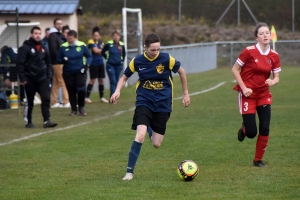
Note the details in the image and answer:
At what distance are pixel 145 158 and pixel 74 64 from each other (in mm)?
6611

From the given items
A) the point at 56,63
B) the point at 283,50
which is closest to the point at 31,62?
the point at 56,63

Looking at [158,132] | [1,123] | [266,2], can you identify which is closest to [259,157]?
[158,132]

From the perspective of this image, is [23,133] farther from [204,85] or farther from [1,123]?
[204,85]

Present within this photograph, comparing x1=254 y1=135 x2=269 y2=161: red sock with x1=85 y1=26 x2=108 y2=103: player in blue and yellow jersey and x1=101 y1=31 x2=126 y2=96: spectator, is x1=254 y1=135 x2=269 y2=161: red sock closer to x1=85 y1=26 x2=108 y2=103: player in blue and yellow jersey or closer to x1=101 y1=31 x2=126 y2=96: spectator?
x1=101 y1=31 x2=126 y2=96: spectator

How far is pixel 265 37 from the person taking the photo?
886 centimetres

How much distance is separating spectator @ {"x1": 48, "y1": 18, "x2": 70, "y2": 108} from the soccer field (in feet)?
3.74

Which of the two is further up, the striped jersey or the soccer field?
the striped jersey

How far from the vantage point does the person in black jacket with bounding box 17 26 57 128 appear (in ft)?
46.7

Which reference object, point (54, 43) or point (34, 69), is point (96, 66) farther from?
point (34, 69)

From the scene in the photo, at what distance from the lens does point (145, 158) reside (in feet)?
33.4

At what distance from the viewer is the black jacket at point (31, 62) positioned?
560 inches

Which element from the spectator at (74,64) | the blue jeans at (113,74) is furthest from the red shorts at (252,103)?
the blue jeans at (113,74)

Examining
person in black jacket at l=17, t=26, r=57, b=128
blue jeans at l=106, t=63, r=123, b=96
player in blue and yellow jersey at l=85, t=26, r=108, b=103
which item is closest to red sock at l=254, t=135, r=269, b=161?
person in black jacket at l=17, t=26, r=57, b=128

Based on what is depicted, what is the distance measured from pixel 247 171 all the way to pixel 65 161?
2753 mm
